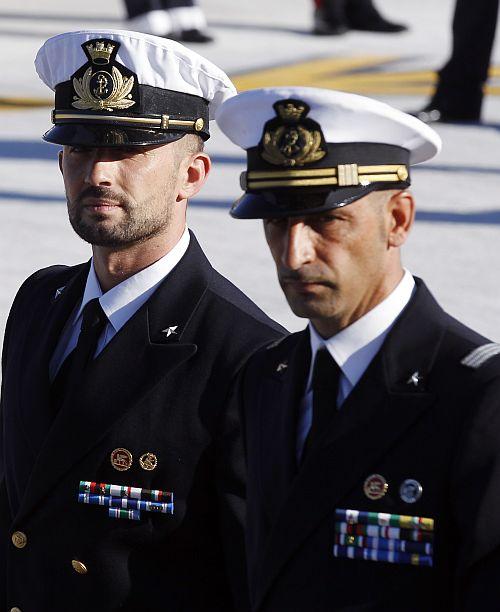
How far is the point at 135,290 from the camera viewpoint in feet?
11.1

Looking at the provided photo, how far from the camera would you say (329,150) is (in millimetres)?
2777

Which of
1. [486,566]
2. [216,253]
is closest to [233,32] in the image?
[216,253]

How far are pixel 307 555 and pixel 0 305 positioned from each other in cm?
455

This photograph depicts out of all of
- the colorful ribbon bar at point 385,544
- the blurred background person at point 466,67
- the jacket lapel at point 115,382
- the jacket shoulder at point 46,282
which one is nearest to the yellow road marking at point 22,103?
the blurred background person at point 466,67

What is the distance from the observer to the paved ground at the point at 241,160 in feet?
25.1

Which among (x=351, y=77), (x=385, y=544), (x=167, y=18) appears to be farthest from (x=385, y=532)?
(x=167, y=18)

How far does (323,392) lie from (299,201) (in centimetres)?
33

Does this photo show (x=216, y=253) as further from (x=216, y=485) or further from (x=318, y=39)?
(x=318, y=39)

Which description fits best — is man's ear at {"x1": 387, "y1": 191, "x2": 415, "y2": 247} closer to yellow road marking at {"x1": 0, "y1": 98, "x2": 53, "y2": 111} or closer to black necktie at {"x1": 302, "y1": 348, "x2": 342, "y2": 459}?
black necktie at {"x1": 302, "y1": 348, "x2": 342, "y2": 459}

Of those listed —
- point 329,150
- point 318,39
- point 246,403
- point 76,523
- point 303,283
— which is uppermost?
point 318,39

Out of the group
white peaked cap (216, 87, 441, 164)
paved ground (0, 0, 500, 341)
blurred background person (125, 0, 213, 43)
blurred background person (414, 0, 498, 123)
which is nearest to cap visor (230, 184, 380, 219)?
white peaked cap (216, 87, 441, 164)

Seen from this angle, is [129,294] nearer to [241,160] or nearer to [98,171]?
[98,171]

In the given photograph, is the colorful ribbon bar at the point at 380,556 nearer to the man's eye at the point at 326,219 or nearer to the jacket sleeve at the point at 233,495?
the jacket sleeve at the point at 233,495

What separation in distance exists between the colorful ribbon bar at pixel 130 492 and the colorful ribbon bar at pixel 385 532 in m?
0.59
